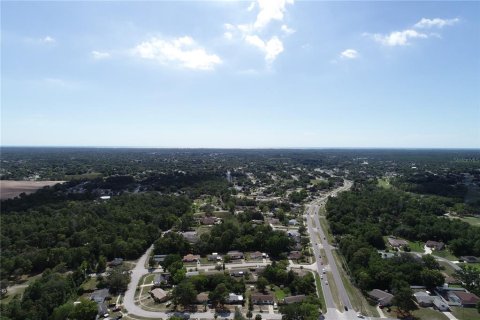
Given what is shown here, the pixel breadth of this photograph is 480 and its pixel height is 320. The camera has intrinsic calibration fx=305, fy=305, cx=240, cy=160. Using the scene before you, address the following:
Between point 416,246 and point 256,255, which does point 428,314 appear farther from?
point 416,246

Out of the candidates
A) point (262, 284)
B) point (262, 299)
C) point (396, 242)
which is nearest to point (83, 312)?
point (262, 299)

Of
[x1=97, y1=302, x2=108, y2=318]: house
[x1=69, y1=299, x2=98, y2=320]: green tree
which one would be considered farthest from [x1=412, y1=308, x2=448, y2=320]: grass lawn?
[x1=69, y1=299, x2=98, y2=320]: green tree

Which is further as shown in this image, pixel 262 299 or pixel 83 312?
pixel 262 299

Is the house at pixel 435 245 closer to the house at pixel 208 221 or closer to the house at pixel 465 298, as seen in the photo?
the house at pixel 465 298

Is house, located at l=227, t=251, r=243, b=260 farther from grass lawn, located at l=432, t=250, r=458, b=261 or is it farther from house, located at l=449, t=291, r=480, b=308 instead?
grass lawn, located at l=432, t=250, r=458, b=261

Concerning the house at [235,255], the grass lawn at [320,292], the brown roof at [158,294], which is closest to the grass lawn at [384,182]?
the house at [235,255]

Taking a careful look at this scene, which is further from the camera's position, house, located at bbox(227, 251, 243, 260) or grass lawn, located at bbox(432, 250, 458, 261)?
grass lawn, located at bbox(432, 250, 458, 261)
